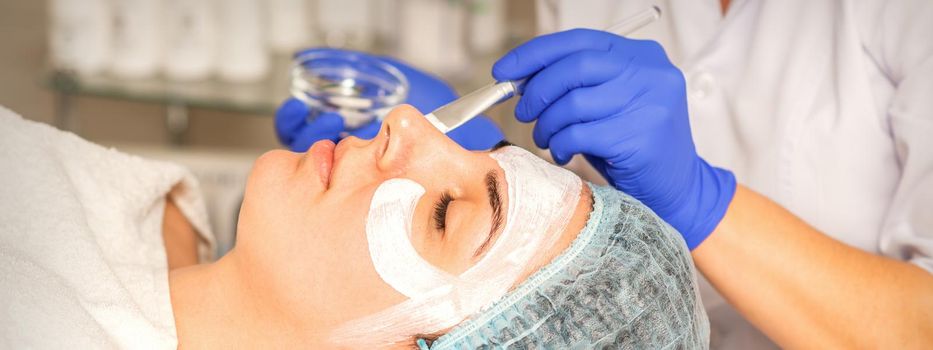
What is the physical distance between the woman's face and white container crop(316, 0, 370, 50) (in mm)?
1341

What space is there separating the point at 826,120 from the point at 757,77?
0.15 meters

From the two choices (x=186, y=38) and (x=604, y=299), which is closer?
(x=604, y=299)

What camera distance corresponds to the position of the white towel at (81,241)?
0.91 meters

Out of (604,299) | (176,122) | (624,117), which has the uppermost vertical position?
(624,117)

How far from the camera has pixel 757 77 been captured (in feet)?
4.63

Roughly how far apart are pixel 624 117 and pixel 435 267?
376mm

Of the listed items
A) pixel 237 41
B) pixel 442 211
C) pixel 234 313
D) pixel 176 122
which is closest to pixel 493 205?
pixel 442 211

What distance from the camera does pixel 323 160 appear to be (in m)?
1.08

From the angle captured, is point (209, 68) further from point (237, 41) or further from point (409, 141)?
point (409, 141)

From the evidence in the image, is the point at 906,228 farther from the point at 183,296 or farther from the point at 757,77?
the point at 183,296

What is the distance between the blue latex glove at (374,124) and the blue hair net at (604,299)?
53cm

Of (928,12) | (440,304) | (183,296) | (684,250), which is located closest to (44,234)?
(183,296)

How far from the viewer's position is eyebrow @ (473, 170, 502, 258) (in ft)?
3.19

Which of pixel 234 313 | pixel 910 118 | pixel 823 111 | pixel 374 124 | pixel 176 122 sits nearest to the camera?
pixel 234 313
